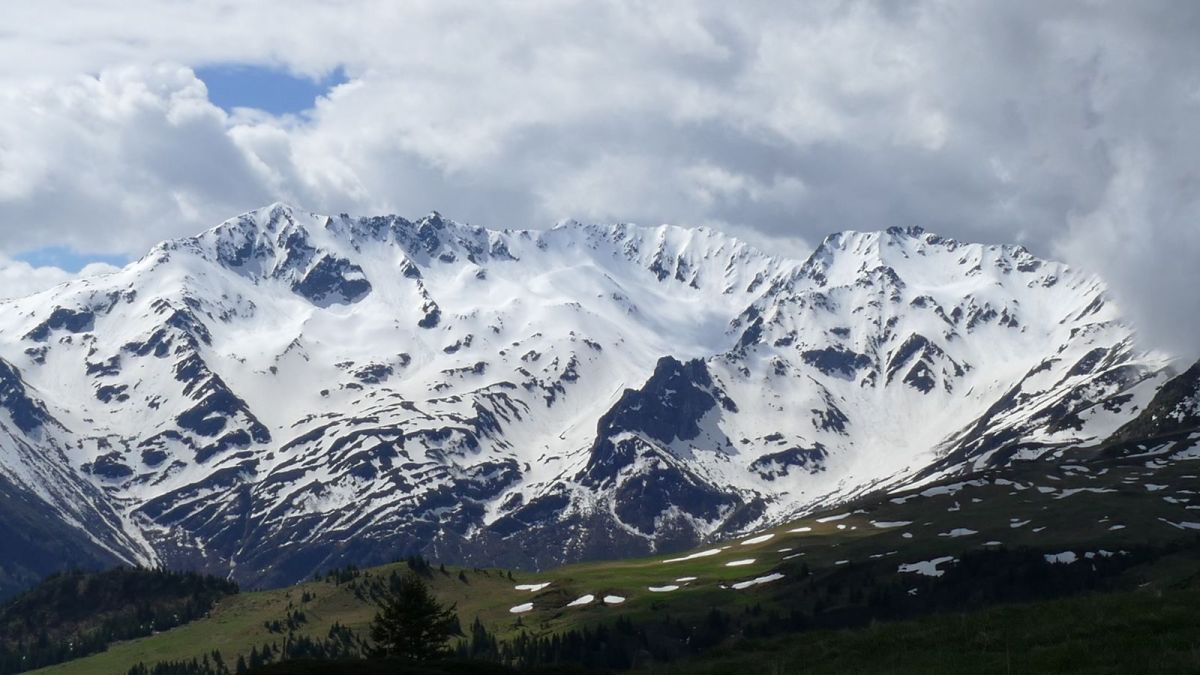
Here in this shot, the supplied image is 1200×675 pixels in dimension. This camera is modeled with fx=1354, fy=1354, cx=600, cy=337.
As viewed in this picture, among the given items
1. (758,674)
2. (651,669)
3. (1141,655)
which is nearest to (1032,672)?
(1141,655)

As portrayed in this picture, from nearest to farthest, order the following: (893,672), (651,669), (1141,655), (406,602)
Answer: (1141,655)
(893,672)
(651,669)
(406,602)

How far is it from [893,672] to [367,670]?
1993 cm

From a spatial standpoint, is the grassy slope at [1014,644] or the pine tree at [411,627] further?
the pine tree at [411,627]

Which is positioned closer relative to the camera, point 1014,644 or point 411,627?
point 1014,644

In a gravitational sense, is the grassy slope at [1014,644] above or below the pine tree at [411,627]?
below

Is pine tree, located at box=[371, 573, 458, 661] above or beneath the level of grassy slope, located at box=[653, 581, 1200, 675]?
above

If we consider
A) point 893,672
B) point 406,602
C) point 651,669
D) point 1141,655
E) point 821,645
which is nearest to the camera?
point 1141,655

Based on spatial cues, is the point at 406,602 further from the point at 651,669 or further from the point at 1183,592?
the point at 1183,592

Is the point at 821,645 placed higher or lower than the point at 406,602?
lower

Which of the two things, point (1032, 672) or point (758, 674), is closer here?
point (1032, 672)

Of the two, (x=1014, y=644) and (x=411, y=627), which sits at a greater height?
(x=411, y=627)

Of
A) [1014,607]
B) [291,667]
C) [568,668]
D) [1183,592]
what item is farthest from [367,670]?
[1183,592]

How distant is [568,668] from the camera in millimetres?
59938

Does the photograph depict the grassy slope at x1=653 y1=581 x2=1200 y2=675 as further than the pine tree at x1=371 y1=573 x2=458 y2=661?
No
